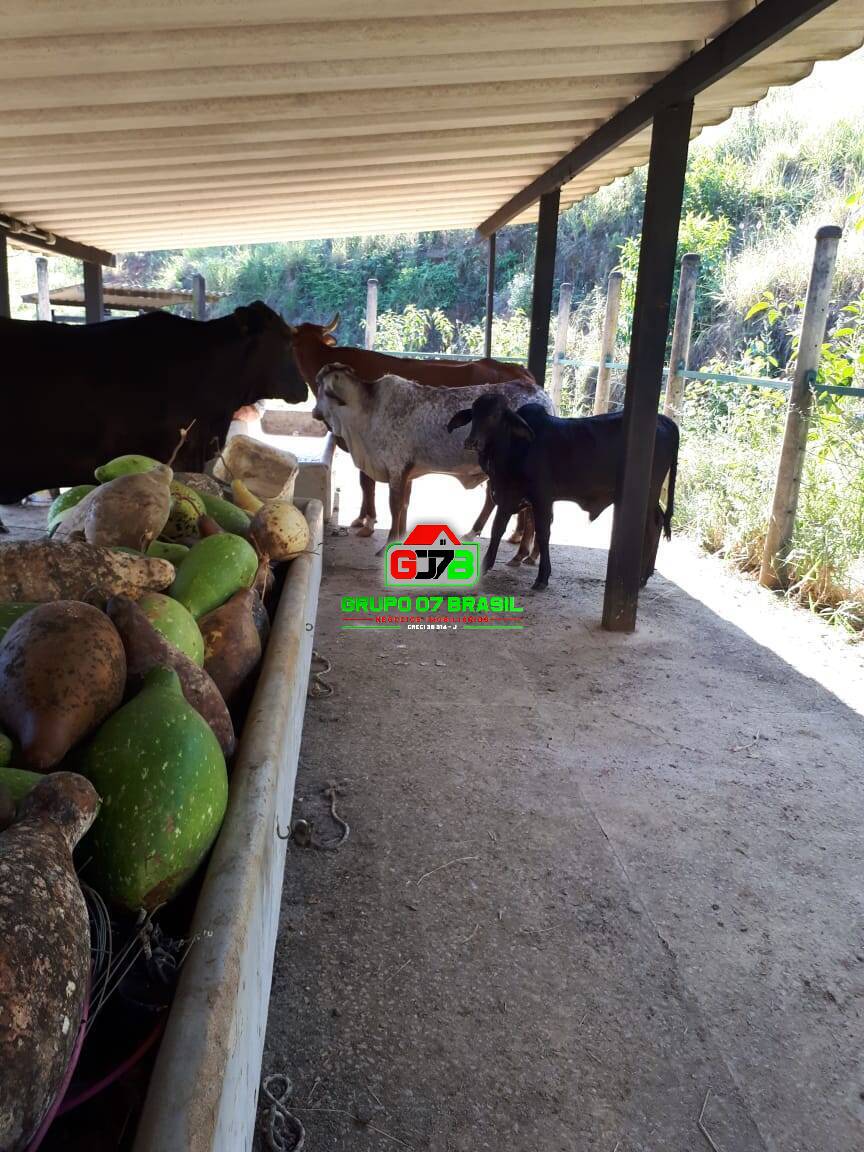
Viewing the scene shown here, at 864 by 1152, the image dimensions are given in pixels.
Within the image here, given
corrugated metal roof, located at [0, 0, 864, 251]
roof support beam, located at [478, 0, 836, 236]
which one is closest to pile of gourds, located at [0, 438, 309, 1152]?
corrugated metal roof, located at [0, 0, 864, 251]

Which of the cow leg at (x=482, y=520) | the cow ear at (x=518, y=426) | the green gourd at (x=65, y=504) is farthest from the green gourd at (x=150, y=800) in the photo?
the cow leg at (x=482, y=520)

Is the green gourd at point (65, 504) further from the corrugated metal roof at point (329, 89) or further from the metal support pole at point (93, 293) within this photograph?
the metal support pole at point (93, 293)

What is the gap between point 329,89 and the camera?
4.26 meters

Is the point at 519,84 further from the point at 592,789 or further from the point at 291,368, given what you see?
the point at 592,789

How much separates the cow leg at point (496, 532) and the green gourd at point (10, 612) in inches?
182

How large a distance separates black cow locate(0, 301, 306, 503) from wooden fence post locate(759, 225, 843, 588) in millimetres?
3801

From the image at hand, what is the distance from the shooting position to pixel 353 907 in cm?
253

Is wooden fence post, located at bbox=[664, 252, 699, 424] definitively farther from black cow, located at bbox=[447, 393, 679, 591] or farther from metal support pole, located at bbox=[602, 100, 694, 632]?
metal support pole, located at bbox=[602, 100, 694, 632]

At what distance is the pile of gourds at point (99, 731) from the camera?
31.6 inches

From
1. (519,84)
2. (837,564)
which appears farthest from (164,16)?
(837,564)

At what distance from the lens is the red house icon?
6766 mm

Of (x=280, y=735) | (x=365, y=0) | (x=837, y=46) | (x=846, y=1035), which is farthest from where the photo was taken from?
(x=837, y=46)

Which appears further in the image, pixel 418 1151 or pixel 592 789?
pixel 592 789

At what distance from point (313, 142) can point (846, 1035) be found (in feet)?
17.8
